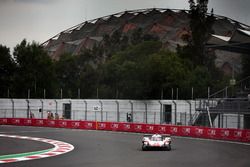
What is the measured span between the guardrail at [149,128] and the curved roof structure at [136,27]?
7985cm

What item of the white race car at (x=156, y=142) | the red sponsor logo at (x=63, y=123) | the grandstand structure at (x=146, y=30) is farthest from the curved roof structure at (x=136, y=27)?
the white race car at (x=156, y=142)

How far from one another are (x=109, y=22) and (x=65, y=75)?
6059 cm

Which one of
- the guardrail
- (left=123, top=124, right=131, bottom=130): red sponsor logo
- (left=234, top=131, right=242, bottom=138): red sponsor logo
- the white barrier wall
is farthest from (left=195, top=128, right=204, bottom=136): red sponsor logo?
(left=123, top=124, right=131, bottom=130): red sponsor logo

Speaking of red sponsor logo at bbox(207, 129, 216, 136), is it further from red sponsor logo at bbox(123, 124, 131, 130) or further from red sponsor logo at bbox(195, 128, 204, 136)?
red sponsor logo at bbox(123, 124, 131, 130)

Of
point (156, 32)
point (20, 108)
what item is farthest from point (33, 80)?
point (156, 32)

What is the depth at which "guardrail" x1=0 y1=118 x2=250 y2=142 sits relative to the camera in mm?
35906

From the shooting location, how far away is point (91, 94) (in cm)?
8762

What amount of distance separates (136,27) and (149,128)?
102674 mm

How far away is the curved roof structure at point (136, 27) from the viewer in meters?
143

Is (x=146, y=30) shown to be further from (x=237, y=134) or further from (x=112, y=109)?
(x=237, y=134)

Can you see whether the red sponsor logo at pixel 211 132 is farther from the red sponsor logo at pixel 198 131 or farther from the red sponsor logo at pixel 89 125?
the red sponsor logo at pixel 89 125

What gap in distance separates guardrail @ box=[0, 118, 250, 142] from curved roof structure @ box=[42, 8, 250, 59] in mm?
79855

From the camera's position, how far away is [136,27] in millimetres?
145375

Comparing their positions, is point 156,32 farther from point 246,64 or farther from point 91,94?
point 246,64
